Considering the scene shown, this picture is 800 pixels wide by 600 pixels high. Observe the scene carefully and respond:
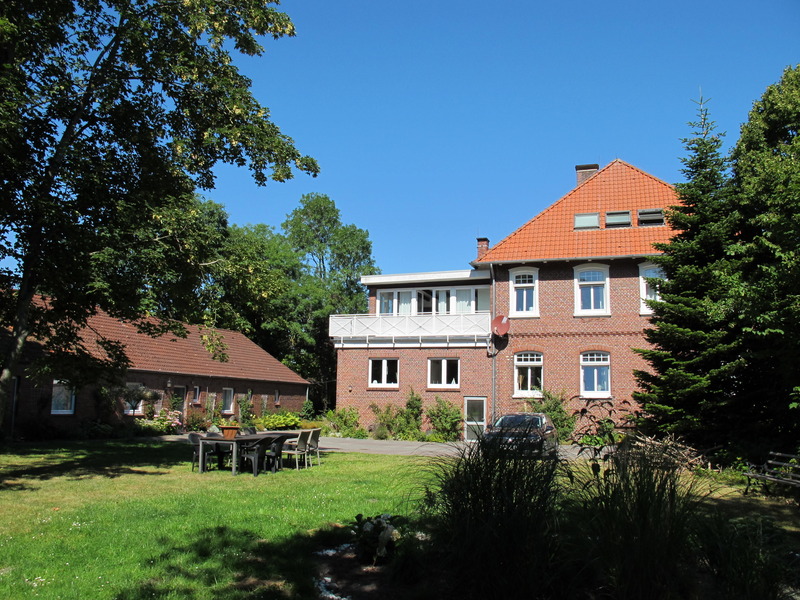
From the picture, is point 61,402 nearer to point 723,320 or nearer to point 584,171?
point 723,320

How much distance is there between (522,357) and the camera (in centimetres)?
2759

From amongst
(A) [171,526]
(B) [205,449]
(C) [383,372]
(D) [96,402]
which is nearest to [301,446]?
(B) [205,449]

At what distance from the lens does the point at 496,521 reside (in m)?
4.80

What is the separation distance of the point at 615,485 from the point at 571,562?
2.13ft

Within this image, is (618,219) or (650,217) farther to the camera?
(618,219)

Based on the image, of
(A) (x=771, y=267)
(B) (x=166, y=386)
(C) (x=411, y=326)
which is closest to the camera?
(A) (x=771, y=267)

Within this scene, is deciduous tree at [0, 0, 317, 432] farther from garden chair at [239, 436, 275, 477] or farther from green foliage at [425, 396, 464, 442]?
green foliage at [425, 396, 464, 442]

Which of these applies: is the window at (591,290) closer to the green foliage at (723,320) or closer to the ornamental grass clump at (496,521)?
the green foliage at (723,320)

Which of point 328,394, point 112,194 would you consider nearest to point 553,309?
point 112,194

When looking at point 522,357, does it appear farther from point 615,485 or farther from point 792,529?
point 615,485

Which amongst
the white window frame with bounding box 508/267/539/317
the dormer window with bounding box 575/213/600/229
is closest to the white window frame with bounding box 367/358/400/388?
the white window frame with bounding box 508/267/539/317

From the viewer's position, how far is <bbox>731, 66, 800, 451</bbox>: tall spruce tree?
10.4m

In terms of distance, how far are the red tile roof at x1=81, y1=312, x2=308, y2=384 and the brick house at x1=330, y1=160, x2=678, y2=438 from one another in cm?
663

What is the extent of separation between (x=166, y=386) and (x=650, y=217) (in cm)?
2267
